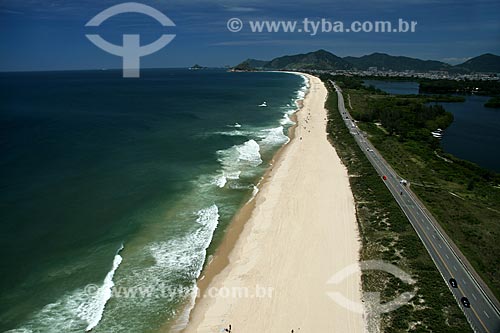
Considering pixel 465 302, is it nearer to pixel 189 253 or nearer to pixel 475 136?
pixel 189 253

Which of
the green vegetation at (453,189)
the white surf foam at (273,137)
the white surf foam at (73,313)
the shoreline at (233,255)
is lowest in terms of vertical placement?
the white surf foam at (73,313)

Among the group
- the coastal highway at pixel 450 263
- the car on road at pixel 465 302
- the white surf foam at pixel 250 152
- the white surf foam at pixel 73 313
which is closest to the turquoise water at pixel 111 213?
the white surf foam at pixel 73 313

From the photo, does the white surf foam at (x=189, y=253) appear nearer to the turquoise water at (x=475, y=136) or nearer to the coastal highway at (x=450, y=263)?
the coastal highway at (x=450, y=263)

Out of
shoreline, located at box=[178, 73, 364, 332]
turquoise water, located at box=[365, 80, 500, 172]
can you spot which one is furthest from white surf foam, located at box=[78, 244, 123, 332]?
turquoise water, located at box=[365, 80, 500, 172]

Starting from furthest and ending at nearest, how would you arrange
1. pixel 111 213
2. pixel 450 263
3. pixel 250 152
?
pixel 250 152, pixel 111 213, pixel 450 263

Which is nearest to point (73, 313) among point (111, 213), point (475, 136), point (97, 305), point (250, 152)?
point (97, 305)
